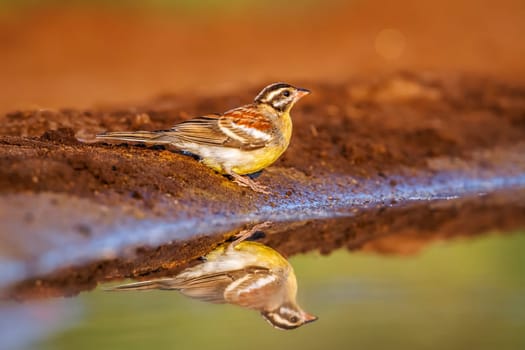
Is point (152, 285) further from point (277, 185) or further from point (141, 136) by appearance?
point (277, 185)

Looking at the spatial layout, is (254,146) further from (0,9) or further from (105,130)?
(0,9)

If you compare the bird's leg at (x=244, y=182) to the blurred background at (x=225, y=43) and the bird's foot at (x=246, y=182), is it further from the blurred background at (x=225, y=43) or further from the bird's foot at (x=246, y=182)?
the blurred background at (x=225, y=43)

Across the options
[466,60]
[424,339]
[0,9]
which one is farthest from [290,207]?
[0,9]

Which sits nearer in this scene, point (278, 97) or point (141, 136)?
point (141, 136)

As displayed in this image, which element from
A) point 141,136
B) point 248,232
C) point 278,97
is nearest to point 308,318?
point 248,232

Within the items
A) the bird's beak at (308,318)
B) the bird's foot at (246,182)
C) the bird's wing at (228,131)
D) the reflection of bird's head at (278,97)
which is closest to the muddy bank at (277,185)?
the bird's foot at (246,182)

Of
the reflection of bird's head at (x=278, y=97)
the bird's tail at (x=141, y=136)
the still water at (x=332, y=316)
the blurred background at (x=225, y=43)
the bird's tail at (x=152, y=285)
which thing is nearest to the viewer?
the still water at (x=332, y=316)

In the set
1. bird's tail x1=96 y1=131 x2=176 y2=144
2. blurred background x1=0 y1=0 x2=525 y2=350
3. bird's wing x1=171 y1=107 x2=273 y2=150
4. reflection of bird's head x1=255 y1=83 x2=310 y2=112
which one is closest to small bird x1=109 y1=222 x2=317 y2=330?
blurred background x1=0 y1=0 x2=525 y2=350
